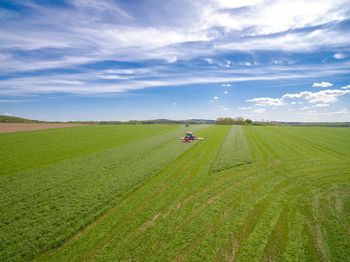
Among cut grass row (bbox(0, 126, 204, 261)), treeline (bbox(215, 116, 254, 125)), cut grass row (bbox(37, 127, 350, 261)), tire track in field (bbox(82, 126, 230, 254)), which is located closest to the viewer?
cut grass row (bbox(37, 127, 350, 261))

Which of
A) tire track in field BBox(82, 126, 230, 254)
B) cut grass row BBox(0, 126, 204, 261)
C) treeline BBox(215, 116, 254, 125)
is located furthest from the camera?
treeline BBox(215, 116, 254, 125)

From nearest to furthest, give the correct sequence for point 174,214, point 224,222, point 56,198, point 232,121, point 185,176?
point 224,222 → point 174,214 → point 56,198 → point 185,176 → point 232,121

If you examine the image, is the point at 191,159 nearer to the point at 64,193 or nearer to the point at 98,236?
the point at 64,193

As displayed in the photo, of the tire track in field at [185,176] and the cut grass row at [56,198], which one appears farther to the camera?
the tire track in field at [185,176]

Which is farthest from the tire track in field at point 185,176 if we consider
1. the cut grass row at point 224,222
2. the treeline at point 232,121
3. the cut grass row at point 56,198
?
the treeline at point 232,121

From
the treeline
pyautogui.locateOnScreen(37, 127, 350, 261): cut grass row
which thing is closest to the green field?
pyautogui.locateOnScreen(37, 127, 350, 261): cut grass row

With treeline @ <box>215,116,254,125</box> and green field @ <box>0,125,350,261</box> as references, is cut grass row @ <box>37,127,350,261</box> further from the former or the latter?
treeline @ <box>215,116,254,125</box>

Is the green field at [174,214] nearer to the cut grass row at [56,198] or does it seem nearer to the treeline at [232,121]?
the cut grass row at [56,198]

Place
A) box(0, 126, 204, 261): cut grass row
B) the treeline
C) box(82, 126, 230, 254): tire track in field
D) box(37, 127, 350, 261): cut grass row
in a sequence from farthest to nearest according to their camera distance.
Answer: the treeline < box(82, 126, 230, 254): tire track in field < box(0, 126, 204, 261): cut grass row < box(37, 127, 350, 261): cut grass row

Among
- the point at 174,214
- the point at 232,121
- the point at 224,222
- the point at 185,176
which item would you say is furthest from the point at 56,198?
the point at 232,121

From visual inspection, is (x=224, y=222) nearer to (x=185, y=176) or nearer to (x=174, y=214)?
(x=174, y=214)

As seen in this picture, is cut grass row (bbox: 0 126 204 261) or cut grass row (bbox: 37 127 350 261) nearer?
cut grass row (bbox: 37 127 350 261)

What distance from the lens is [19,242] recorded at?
7.20 m

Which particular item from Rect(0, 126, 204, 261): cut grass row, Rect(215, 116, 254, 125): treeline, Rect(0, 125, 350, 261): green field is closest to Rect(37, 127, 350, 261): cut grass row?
Rect(0, 125, 350, 261): green field
